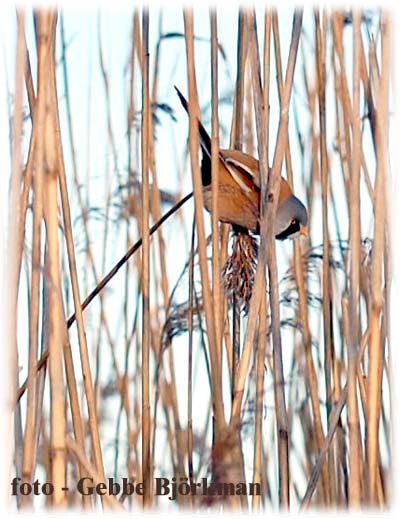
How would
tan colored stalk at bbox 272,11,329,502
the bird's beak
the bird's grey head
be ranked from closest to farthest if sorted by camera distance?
tan colored stalk at bbox 272,11,329,502 → the bird's grey head → the bird's beak

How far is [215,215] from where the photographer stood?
1242mm

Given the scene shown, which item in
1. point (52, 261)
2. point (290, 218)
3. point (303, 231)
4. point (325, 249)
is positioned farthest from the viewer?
point (303, 231)

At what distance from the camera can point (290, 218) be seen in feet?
5.90

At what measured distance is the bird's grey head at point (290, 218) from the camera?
1.75 metres

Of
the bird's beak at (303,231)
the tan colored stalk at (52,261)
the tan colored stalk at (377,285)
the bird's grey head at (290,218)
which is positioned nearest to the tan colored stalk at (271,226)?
the tan colored stalk at (377,285)

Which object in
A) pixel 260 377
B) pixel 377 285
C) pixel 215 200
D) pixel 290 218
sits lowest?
pixel 260 377

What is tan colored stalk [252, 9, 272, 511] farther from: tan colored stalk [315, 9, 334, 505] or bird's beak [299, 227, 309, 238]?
bird's beak [299, 227, 309, 238]

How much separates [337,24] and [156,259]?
25.1 inches

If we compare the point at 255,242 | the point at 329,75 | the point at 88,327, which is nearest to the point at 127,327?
the point at 88,327

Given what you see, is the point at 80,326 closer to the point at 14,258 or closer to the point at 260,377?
the point at 14,258

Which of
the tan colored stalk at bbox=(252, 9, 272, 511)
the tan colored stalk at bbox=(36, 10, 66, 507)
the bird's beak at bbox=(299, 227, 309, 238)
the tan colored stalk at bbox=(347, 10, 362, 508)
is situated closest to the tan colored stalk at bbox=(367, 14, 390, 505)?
the tan colored stalk at bbox=(347, 10, 362, 508)

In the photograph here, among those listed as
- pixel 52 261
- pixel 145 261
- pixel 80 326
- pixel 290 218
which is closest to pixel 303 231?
pixel 290 218

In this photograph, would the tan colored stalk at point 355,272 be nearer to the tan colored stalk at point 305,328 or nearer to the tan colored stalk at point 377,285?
the tan colored stalk at point 377,285

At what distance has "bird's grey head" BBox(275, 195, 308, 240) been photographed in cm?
175
